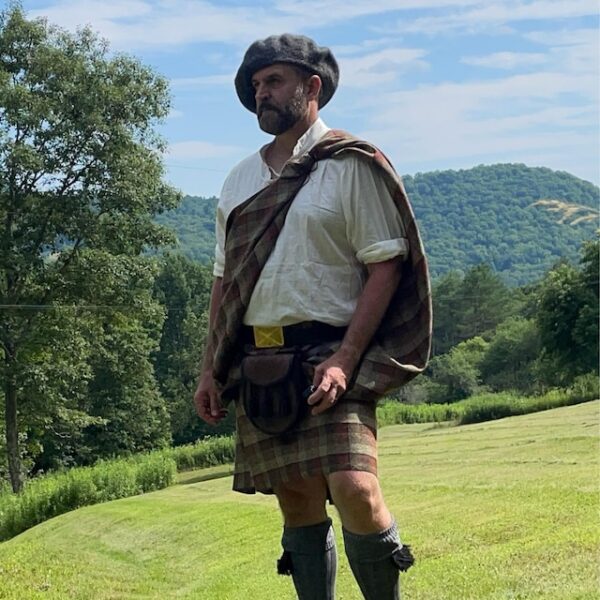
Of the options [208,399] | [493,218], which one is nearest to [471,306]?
[208,399]

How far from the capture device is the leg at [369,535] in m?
2.32

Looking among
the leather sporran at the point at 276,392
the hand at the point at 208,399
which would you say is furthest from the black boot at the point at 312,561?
the hand at the point at 208,399

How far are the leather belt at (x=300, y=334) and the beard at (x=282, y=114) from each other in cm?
56

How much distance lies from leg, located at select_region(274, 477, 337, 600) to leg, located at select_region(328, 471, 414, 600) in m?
0.21

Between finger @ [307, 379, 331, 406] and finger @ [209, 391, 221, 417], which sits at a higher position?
finger @ [307, 379, 331, 406]

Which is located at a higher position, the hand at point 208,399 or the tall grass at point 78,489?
the hand at point 208,399

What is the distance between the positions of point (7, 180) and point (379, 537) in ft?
75.2

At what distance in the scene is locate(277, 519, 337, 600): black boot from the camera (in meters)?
2.58

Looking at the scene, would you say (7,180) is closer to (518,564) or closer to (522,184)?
(518,564)

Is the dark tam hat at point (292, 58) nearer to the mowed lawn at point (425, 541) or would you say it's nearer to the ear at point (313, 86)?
the ear at point (313, 86)

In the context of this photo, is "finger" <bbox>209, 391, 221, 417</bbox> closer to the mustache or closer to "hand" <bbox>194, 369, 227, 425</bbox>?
"hand" <bbox>194, 369, 227, 425</bbox>

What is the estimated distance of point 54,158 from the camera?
23.2 metres

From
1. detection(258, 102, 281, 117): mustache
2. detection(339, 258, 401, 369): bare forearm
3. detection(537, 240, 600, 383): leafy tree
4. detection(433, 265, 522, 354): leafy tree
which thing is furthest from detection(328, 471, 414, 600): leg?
detection(433, 265, 522, 354): leafy tree

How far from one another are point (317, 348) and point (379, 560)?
0.57m
